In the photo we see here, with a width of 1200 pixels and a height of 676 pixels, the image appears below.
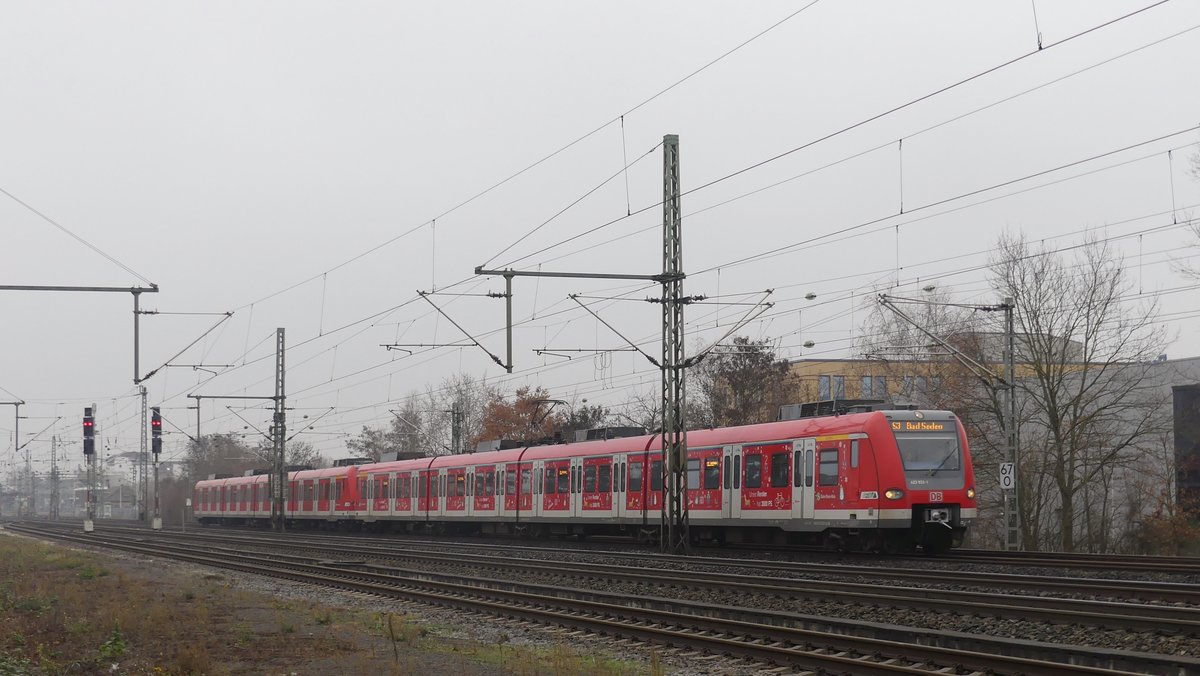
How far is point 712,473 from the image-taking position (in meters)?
32.2

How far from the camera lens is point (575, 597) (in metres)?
20.2

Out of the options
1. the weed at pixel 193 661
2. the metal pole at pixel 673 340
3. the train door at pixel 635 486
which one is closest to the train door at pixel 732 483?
the metal pole at pixel 673 340

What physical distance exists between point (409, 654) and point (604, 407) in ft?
205

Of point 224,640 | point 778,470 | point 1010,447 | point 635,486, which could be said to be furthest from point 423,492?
point 224,640

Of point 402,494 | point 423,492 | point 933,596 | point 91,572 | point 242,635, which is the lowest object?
point 91,572

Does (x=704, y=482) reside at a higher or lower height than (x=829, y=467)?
lower

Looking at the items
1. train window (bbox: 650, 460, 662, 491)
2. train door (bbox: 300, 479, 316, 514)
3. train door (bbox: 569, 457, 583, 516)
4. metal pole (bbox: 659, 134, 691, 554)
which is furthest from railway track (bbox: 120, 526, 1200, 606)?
train door (bbox: 300, 479, 316, 514)

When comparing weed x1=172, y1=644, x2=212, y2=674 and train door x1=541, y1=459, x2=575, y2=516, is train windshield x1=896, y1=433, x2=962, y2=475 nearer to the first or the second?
train door x1=541, y1=459, x2=575, y2=516

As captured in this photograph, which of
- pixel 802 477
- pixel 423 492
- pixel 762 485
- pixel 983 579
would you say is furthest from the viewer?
pixel 423 492

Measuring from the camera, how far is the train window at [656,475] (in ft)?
115

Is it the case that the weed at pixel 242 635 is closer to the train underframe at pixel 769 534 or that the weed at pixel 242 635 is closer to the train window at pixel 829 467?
the train window at pixel 829 467

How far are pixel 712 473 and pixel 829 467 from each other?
5.13 metres

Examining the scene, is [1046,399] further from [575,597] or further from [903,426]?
[575,597]

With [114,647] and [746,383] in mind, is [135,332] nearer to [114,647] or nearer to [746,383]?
[114,647]
